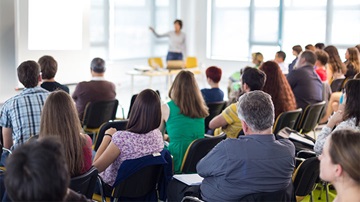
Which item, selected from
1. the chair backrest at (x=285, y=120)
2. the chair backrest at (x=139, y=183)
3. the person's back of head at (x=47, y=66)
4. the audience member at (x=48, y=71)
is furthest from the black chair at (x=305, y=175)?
the person's back of head at (x=47, y=66)

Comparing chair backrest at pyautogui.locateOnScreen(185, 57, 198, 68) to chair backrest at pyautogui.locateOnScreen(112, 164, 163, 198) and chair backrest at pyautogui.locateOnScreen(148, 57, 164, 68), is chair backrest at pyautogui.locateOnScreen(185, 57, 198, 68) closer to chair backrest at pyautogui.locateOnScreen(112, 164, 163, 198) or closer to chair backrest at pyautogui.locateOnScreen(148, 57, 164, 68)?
chair backrest at pyautogui.locateOnScreen(148, 57, 164, 68)

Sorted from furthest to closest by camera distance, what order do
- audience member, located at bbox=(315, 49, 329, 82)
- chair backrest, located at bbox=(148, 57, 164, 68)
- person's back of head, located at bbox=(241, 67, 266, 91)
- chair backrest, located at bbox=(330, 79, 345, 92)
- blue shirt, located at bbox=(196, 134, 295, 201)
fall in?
chair backrest, located at bbox=(148, 57, 164, 68), audience member, located at bbox=(315, 49, 329, 82), chair backrest, located at bbox=(330, 79, 345, 92), person's back of head, located at bbox=(241, 67, 266, 91), blue shirt, located at bbox=(196, 134, 295, 201)

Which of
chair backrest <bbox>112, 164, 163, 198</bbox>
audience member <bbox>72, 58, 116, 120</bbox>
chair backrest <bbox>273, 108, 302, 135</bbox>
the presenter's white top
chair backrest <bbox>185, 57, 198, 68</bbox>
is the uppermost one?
the presenter's white top

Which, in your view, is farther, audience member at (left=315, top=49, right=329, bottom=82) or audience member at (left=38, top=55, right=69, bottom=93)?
audience member at (left=315, top=49, right=329, bottom=82)

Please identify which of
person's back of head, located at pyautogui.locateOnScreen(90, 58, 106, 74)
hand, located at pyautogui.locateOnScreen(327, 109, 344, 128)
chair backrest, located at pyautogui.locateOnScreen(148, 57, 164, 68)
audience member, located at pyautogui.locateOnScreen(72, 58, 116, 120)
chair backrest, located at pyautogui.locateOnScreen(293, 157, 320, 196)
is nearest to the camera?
chair backrest, located at pyautogui.locateOnScreen(293, 157, 320, 196)

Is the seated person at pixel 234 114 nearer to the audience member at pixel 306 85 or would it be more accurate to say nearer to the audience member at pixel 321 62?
the audience member at pixel 306 85

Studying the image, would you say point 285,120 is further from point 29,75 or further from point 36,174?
point 36,174

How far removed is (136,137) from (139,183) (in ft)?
1.05

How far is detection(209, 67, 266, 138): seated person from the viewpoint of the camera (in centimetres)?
462

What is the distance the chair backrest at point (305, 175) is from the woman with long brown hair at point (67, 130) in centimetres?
135

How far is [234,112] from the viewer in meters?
4.59

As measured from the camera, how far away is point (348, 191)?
7.11ft

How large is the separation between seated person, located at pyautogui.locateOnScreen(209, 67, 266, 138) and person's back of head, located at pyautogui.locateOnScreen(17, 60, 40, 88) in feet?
5.10

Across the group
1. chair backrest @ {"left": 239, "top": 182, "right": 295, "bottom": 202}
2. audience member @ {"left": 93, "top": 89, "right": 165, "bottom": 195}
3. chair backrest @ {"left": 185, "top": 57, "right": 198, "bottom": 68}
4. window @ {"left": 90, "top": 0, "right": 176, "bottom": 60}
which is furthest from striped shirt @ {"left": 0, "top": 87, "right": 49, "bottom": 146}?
chair backrest @ {"left": 185, "top": 57, "right": 198, "bottom": 68}
